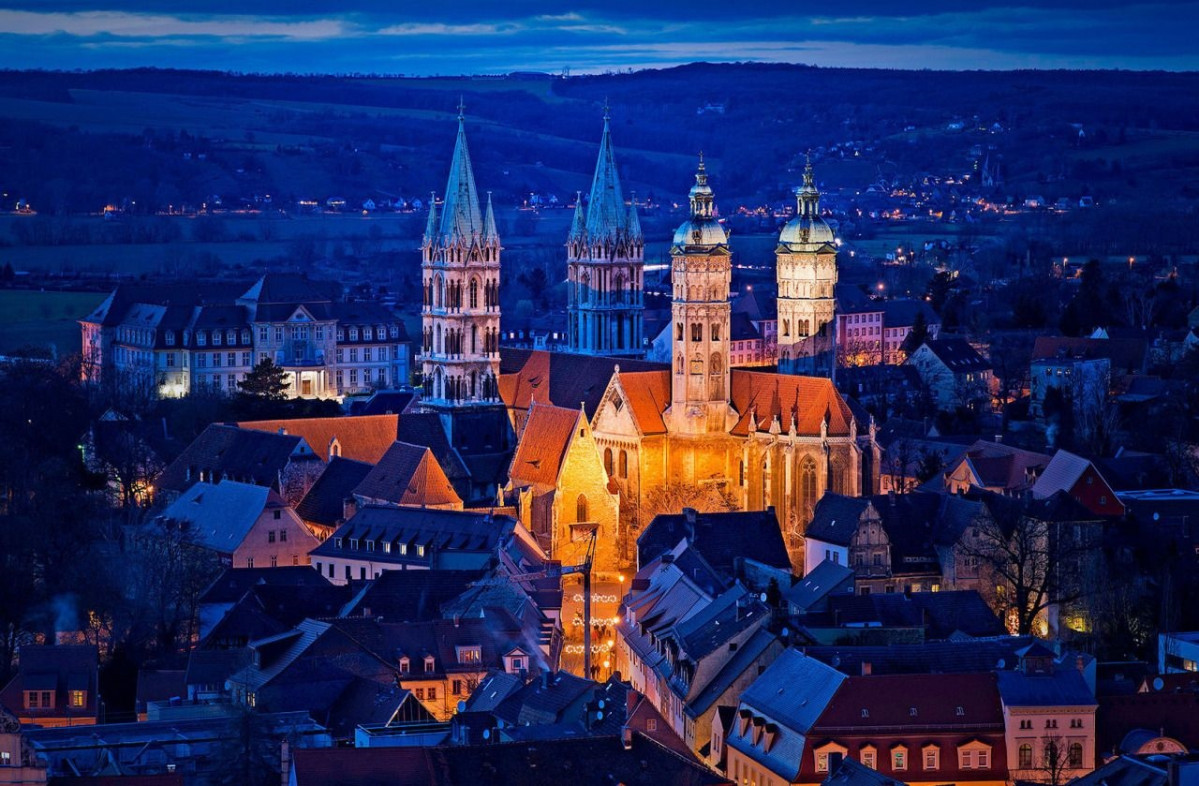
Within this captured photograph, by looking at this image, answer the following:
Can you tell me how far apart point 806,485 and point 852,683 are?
137ft

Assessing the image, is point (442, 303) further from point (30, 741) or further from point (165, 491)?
Answer: point (30, 741)

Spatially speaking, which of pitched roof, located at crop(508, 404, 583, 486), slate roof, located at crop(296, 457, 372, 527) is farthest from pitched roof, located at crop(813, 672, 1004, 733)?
slate roof, located at crop(296, 457, 372, 527)

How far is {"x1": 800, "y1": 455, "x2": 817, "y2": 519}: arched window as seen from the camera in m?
121

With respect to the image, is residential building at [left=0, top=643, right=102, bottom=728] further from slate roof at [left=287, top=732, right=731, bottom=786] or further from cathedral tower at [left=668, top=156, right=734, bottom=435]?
cathedral tower at [left=668, top=156, right=734, bottom=435]

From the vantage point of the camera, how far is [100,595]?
10062cm

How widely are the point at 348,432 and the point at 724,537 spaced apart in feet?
84.7

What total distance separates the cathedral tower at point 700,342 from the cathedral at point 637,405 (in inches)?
2.5

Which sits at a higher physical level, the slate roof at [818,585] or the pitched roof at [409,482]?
the pitched roof at [409,482]

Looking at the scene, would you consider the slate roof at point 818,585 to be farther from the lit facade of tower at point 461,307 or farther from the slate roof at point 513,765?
the lit facade of tower at point 461,307

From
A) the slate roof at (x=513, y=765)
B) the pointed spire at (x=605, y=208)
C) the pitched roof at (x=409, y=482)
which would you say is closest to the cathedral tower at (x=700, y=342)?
the pitched roof at (x=409, y=482)

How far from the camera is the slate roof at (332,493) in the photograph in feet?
390

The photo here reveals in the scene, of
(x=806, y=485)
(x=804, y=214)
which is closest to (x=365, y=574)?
(x=806, y=485)

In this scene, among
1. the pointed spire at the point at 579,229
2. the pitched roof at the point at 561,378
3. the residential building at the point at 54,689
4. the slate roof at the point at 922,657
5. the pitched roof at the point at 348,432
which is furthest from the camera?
the pointed spire at the point at 579,229

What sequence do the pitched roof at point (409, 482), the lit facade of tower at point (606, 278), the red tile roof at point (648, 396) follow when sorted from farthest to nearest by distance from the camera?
the lit facade of tower at point (606, 278) < the red tile roof at point (648, 396) < the pitched roof at point (409, 482)
